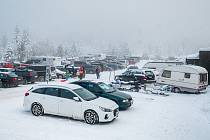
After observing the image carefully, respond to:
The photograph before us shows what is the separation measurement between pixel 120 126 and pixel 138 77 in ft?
55.3

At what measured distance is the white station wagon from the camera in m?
13.3

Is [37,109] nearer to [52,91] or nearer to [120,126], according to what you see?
[52,91]

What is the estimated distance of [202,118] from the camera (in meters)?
15.9

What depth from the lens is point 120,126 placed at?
1337 centimetres

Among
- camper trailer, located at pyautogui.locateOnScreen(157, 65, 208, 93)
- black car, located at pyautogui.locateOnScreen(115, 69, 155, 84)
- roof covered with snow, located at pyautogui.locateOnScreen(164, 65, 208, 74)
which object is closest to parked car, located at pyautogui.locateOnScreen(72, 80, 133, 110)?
camper trailer, located at pyautogui.locateOnScreen(157, 65, 208, 93)

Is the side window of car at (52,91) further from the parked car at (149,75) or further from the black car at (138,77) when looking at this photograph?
the parked car at (149,75)

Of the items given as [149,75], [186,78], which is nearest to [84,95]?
[186,78]

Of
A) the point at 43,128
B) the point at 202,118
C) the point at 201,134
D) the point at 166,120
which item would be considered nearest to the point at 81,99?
the point at 43,128

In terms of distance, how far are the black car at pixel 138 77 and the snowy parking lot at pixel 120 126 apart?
11.4 m

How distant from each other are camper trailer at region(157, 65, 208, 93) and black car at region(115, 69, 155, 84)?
2.65m

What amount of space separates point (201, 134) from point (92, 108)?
4.89 metres

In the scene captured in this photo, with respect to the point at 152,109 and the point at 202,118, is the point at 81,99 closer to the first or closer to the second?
the point at 152,109

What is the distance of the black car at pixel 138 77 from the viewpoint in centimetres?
2956

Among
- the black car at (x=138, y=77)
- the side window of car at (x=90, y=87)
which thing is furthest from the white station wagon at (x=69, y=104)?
the black car at (x=138, y=77)
